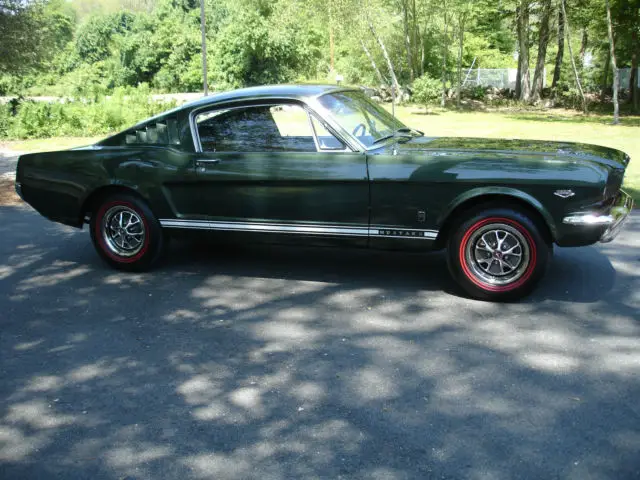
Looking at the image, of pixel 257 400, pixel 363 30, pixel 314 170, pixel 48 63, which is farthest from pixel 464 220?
pixel 363 30

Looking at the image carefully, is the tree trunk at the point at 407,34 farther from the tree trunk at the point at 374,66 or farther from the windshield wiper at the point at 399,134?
the windshield wiper at the point at 399,134

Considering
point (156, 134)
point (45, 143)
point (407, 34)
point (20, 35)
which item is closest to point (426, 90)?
point (407, 34)

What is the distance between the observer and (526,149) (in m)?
5.82

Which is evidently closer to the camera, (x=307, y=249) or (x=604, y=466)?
(x=604, y=466)

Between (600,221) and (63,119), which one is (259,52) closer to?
(63,119)

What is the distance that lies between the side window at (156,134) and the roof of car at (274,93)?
0.21 meters

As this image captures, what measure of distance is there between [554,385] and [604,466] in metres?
0.87

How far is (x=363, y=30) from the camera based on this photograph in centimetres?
3931

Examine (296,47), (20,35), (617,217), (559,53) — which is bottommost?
(617,217)

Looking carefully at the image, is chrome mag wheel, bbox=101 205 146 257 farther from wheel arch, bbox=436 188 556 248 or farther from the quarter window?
wheel arch, bbox=436 188 556 248

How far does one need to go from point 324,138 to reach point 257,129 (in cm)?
66

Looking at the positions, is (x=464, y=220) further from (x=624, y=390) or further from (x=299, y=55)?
(x=299, y=55)

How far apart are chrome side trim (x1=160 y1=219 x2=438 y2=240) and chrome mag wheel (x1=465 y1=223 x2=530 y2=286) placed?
34cm

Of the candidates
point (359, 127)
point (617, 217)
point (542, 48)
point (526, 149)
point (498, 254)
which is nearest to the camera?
point (617, 217)
